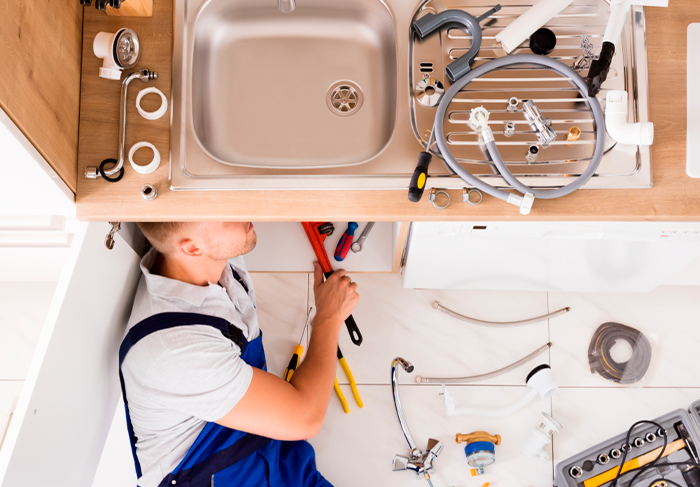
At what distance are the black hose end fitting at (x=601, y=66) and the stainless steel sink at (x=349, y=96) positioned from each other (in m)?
0.10

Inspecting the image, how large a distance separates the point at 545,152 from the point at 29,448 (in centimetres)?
119

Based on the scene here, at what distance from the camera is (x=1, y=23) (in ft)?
2.70

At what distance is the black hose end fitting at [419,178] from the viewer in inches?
40.8

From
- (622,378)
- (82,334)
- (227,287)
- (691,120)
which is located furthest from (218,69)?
(622,378)

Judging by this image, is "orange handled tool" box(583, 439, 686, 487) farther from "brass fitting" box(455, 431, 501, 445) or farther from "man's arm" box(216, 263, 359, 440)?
"man's arm" box(216, 263, 359, 440)

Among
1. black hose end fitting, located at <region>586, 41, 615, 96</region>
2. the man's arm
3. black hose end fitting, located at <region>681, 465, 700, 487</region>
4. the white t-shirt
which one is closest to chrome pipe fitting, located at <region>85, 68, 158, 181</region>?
the white t-shirt

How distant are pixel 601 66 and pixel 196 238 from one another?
3.29 feet

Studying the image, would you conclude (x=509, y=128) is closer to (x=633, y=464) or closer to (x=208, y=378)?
(x=208, y=378)

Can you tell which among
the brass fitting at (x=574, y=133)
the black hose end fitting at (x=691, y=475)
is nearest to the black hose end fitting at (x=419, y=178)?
the brass fitting at (x=574, y=133)

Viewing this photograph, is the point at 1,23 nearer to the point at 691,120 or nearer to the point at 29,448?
the point at 29,448

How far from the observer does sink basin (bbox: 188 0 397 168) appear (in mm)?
1288

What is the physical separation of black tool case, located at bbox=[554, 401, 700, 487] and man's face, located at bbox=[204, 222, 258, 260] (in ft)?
4.26

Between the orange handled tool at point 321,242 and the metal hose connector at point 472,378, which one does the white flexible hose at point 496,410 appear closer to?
the metal hose connector at point 472,378

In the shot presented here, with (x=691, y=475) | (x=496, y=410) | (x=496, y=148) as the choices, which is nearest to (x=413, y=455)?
(x=496, y=410)
